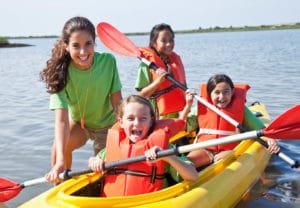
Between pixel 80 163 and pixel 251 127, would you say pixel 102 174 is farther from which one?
pixel 80 163

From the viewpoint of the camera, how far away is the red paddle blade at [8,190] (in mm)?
3303

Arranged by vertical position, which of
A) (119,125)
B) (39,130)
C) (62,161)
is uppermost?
(119,125)

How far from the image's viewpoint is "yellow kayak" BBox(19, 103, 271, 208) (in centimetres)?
276

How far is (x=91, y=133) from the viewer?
12.5 ft

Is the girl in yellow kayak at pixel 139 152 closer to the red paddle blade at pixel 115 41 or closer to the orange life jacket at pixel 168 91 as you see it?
the orange life jacket at pixel 168 91

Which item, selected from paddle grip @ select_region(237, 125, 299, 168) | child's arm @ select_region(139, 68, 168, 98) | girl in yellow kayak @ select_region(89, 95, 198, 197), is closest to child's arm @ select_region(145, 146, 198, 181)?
girl in yellow kayak @ select_region(89, 95, 198, 197)

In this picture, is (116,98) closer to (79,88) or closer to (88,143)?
(79,88)

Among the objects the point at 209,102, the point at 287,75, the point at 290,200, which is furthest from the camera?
the point at 287,75

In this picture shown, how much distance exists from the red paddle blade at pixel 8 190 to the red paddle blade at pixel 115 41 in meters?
2.23

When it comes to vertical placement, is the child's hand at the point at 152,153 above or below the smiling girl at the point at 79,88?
below

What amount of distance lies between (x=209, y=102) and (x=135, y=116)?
1755mm

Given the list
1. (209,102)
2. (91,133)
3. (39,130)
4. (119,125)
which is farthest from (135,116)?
(39,130)

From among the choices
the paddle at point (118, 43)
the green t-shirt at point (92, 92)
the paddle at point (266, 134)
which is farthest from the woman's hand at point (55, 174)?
the paddle at point (118, 43)

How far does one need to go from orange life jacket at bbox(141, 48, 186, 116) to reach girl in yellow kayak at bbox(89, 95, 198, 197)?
1.78m
